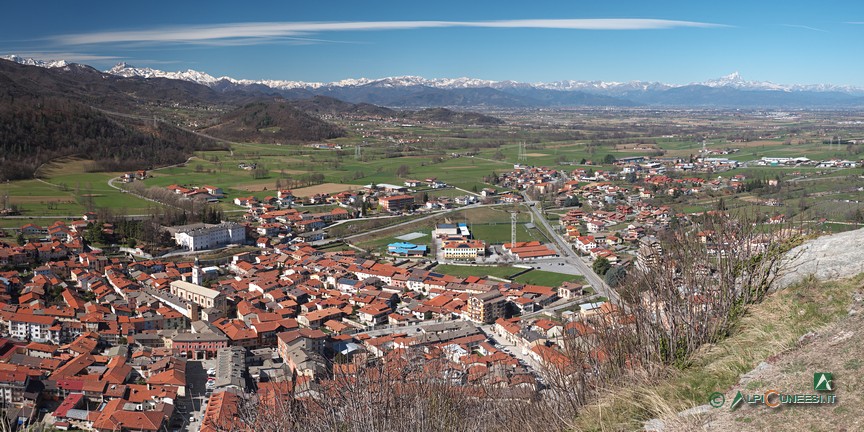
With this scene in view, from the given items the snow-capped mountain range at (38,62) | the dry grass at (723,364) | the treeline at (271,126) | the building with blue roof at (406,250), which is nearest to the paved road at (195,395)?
the dry grass at (723,364)

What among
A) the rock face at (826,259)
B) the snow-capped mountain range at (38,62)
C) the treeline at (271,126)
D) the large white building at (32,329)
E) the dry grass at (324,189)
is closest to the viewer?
the rock face at (826,259)

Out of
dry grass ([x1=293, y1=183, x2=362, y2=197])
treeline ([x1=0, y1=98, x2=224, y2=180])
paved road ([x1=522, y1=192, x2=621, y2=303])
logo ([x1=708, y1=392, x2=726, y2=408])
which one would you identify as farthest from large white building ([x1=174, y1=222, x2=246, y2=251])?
logo ([x1=708, y1=392, x2=726, y2=408])

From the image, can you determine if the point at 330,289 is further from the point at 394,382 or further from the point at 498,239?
the point at 394,382

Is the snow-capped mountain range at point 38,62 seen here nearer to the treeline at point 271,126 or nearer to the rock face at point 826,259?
the treeline at point 271,126

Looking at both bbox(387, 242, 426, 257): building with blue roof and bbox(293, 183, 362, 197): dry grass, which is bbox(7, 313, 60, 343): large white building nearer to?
bbox(387, 242, 426, 257): building with blue roof

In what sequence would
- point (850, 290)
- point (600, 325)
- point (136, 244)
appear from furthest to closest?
point (136, 244) → point (600, 325) → point (850, 290)

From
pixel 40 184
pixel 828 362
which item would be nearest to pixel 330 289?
pixel 828 362
